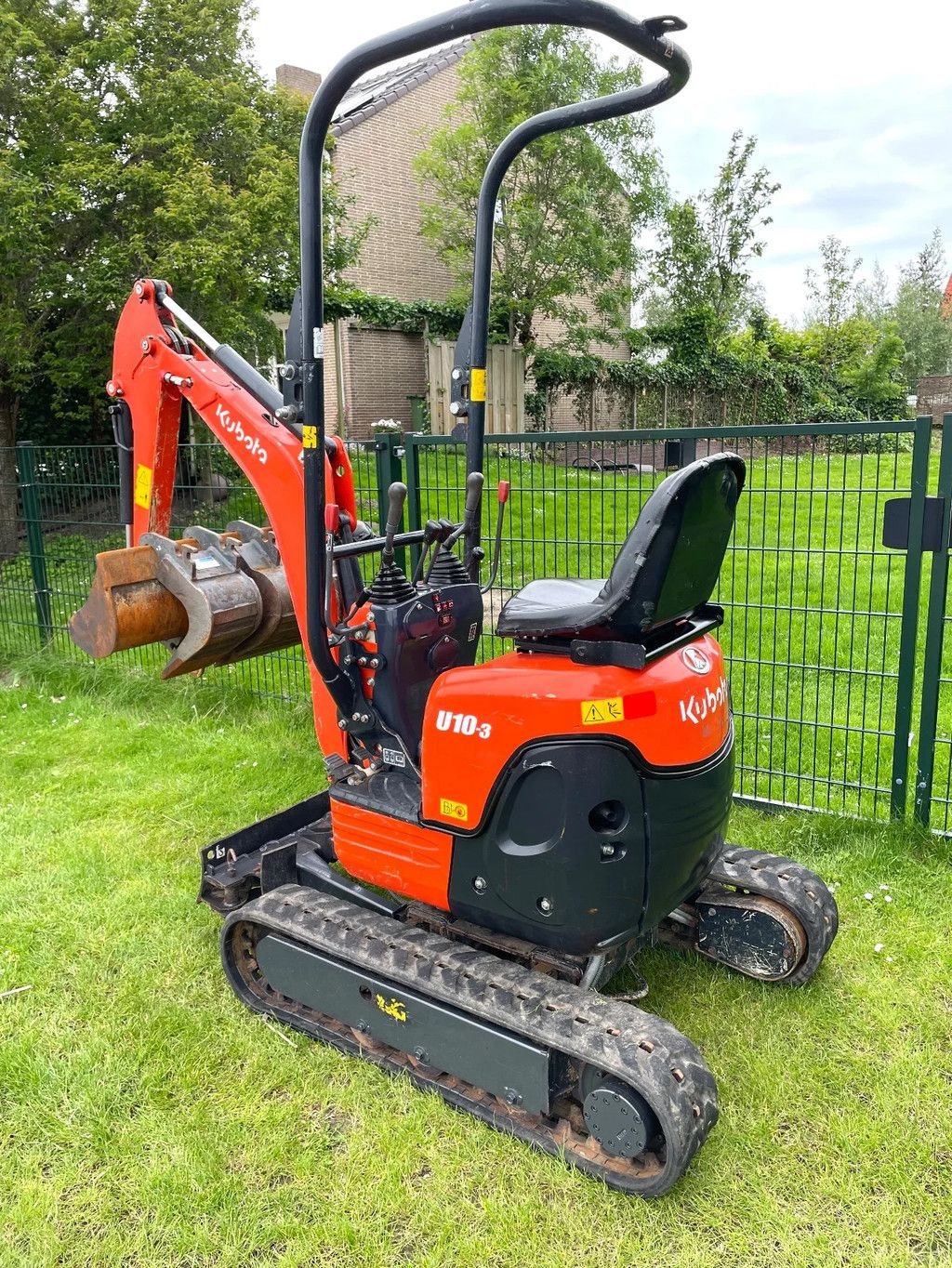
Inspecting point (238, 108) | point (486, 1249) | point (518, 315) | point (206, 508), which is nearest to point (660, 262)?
point (518, 315)

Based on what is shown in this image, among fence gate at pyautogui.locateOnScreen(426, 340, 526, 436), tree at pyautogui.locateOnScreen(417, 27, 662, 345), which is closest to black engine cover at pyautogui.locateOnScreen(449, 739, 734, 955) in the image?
fence gate at pyautogui.locateOnScreen(426, 340, 526, 436)

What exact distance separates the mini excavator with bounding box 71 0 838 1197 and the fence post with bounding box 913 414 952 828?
1.14m

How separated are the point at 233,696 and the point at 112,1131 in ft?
12.8

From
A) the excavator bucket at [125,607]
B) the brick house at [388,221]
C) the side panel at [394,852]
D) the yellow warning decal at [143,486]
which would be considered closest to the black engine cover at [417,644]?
the side panel at [394,852]

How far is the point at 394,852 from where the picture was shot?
3.24 meters

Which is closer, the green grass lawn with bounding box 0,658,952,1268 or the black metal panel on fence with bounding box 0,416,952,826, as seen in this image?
the green grass lawn with bounding box 0,658,952,1268

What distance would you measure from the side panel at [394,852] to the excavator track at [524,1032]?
0.44 ft

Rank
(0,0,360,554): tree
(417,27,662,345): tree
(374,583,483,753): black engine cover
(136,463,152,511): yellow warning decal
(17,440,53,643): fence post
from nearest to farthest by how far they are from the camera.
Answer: (374,583,483,753): black engine cover → (136,463,152,511): yellow warning decal → (17,440,53,643): fence post → (0,0,360,554): tree → (417,27,662,345): tree

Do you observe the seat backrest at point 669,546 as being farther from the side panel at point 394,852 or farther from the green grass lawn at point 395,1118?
the green grass lawn at point 395,1118

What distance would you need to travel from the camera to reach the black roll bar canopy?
2295 millimetres

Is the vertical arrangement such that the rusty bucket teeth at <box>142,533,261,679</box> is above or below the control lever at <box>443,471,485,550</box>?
below

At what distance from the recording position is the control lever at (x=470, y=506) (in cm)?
343

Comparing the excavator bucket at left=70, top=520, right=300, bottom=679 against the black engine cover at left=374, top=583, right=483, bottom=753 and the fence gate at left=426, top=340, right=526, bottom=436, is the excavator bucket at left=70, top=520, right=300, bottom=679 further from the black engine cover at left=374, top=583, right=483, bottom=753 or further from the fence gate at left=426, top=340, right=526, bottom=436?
the fence gate at left=426, top=340, right=526, bottom=436

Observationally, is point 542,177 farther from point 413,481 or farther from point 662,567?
point 662,567
